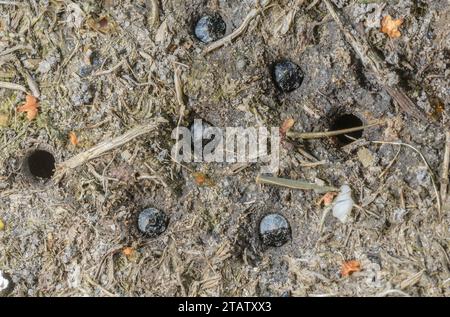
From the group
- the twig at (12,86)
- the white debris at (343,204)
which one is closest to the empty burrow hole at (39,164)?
the twig at (12,86)

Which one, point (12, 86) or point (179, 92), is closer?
point (179, 92)

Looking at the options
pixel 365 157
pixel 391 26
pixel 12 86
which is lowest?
pixel 365 157

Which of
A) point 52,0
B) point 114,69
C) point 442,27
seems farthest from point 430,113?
point 52,0

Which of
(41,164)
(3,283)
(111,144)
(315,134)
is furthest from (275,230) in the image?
(3,283)

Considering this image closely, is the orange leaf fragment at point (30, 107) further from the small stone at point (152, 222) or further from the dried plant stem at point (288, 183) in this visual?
the dried plant stem at point (288, 183)

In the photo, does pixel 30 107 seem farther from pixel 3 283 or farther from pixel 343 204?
pixel 343 204

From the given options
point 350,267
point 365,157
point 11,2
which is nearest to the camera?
Answer: point 350,267

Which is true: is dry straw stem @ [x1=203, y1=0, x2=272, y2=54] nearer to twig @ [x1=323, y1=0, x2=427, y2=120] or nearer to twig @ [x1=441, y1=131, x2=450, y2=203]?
twig @ [x1=323, y1=0, x2=427, y2=120]
